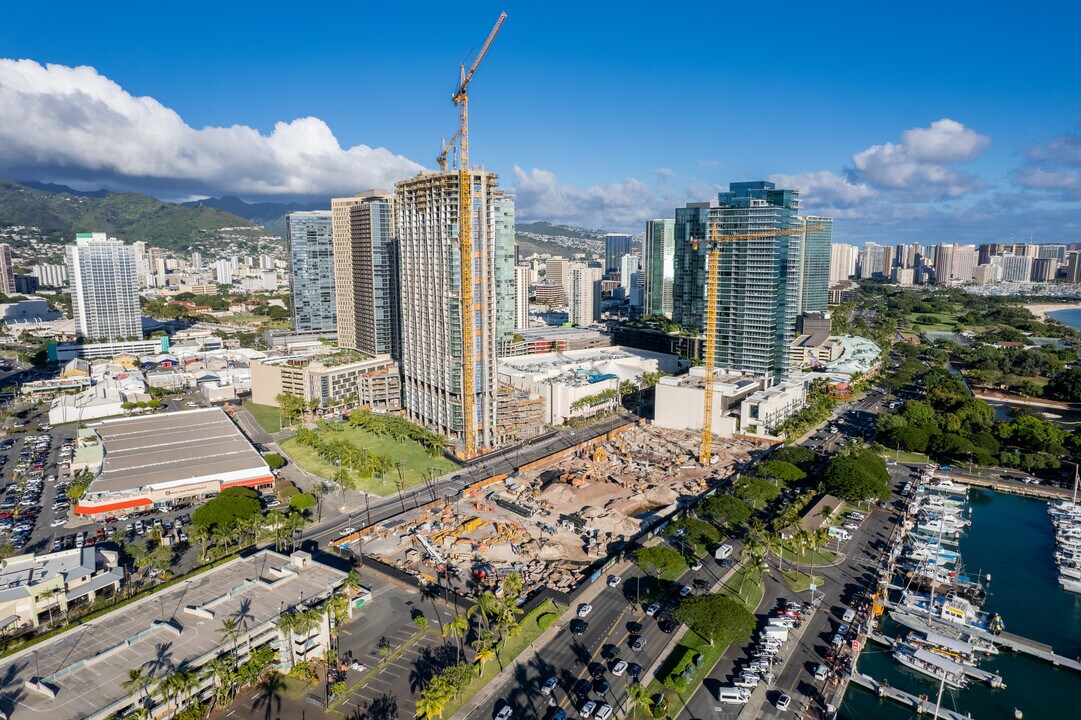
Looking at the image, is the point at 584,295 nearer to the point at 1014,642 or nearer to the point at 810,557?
the point at 810,557

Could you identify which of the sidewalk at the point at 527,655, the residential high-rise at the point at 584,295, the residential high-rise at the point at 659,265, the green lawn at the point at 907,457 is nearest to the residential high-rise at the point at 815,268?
Answer: the residential high-rise at the point at 659,265

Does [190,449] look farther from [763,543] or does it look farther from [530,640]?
[763,543]

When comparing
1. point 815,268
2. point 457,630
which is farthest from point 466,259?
point 815,268

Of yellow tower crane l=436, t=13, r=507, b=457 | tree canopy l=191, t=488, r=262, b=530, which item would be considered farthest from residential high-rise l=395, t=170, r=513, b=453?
tree canopy l=191, t=488, r=262, b=530

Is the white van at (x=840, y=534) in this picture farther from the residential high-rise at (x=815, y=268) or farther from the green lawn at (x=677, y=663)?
the residential high-rise at (x=815, y=268)

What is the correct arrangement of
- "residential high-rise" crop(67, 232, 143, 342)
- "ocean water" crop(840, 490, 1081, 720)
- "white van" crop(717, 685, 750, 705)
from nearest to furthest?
"white van" crop(717, 685, 750, 705) → "ocean water" crop(840, 490, 1081, 720) → "residential high-rise" crop(67, 232, 143, 342)

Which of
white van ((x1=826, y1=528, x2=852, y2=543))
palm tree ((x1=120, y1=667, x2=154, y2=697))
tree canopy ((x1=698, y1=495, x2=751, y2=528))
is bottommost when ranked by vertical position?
white van ((x1=826, y1=528, x2=852, y2=543))

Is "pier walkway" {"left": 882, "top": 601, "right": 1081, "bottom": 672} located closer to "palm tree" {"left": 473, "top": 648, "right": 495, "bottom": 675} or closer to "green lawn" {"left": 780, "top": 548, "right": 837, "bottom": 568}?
"green lawn" {"left": 780, "top": 548, "right": 837, "bottom": 568}
